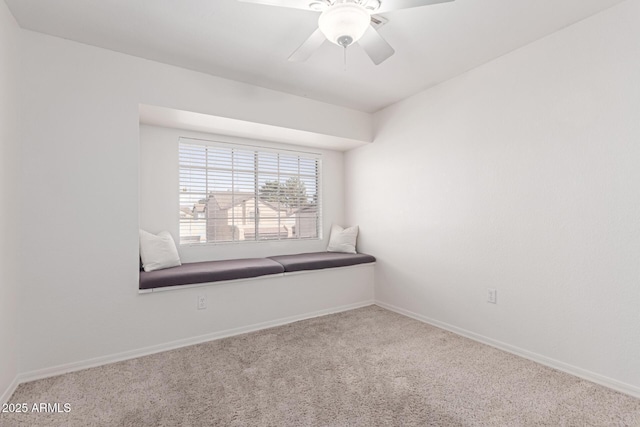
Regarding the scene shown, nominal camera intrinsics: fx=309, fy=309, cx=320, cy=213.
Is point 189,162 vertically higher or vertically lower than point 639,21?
lower

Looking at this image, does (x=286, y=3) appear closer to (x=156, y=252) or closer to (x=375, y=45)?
(x=375, y=45)

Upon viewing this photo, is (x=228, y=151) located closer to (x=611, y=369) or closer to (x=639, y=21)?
(x=639, y=21)

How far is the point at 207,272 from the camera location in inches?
108

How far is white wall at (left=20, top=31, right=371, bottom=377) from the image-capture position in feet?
7.04

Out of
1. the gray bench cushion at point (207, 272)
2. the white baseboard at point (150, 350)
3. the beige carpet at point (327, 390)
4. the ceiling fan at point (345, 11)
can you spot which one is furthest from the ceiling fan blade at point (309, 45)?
the white baseboard at point (150, 350)

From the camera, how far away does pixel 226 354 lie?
96.8 inches

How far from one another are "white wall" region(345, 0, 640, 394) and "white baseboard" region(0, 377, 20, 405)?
10.7ft

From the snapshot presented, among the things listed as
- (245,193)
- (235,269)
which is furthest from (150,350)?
(245,193)

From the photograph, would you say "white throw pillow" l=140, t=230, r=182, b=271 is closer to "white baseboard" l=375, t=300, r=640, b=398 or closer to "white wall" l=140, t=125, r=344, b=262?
"white wall" l=140, t=125, r=344, b=262

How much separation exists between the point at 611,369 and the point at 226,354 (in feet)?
8.73

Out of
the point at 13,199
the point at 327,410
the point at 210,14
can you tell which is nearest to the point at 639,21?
the point at 210,14

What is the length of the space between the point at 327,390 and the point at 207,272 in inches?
56.6

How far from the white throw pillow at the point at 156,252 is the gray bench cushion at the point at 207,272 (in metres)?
0.07

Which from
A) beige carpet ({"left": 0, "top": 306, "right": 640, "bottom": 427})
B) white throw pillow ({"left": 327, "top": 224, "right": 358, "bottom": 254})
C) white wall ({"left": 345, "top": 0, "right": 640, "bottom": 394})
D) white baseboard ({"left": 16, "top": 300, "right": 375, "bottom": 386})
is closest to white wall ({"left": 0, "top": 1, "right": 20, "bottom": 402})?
white baseboard ({"left": 16, "top": 300, "right": 375, "bottom": 386})
